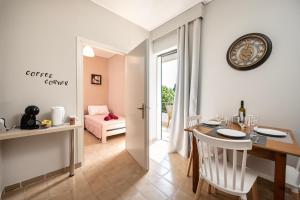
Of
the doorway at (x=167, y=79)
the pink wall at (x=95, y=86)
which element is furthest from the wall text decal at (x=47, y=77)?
the pink wall at (x=95, y=86)

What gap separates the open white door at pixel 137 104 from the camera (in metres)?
1.87

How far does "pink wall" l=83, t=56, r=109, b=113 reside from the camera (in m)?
4.45

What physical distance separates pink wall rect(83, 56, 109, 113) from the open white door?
2.64m

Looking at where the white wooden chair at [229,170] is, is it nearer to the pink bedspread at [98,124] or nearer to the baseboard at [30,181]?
the baseboard at [30,181]

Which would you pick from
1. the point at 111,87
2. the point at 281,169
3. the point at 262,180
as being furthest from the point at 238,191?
the point at 111,87

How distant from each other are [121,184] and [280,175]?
1581 millimetres

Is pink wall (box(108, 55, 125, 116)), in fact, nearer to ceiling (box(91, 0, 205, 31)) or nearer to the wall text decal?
ceiling (box(91, 0, 205, 31))

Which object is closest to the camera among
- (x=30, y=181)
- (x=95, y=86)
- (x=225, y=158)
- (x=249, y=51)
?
(x=225, y=158)

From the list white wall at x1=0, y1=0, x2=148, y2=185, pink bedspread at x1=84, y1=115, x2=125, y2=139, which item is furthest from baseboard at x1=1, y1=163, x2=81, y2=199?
pink bedspread at x1=84, y1=115, x2=125, y2=139

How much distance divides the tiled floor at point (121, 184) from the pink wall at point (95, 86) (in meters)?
2.71

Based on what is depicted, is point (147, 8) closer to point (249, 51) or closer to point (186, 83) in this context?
point (186, 83)

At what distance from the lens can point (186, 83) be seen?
2328 millimetres

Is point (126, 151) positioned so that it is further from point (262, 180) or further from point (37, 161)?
point (262, 180)

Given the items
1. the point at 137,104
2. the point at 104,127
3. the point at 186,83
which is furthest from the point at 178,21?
the point at 104,127
